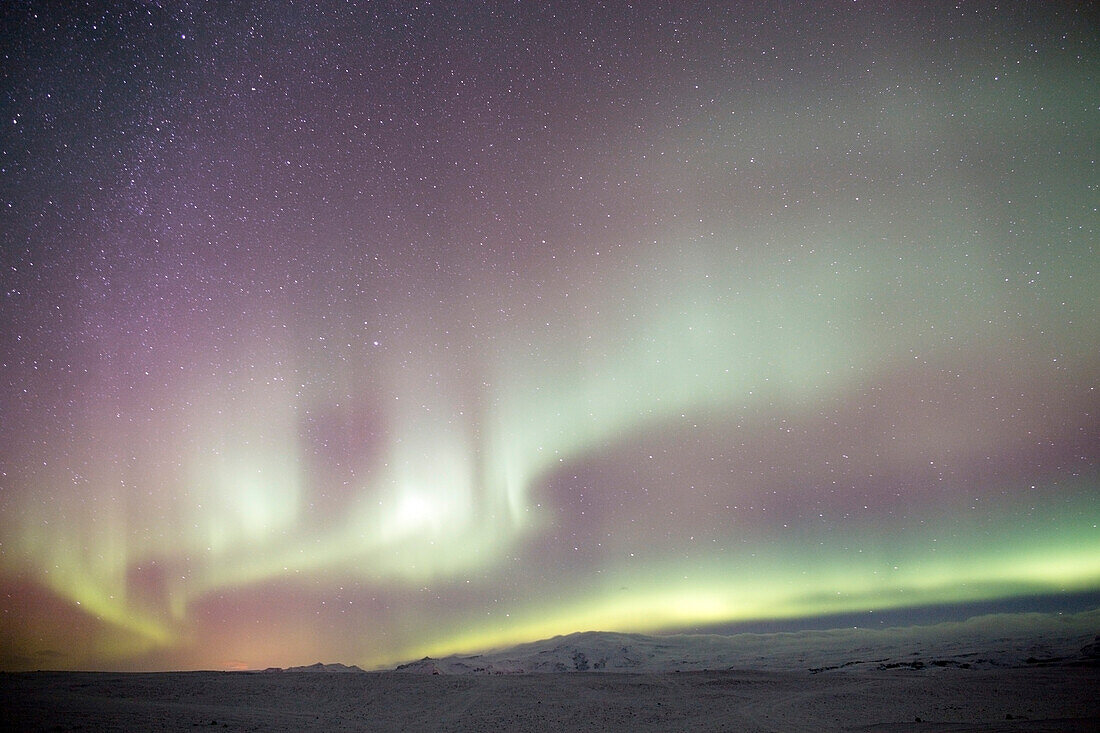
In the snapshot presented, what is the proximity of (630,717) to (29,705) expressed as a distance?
23910 mm

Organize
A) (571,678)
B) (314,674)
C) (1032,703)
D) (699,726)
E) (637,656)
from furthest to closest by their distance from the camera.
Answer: (637,656)
(571,678)
(314,674)
(1032,703)
(699,726)

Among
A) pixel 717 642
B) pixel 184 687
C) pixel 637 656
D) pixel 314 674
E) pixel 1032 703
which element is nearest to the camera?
pixel 1032 703

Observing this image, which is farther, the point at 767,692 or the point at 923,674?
the point at 923,674

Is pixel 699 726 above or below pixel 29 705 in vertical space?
below

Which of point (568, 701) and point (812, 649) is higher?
point (568, 701)

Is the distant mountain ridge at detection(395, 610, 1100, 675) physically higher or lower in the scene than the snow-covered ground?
lower

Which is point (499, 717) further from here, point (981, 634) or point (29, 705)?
point (981, 634)

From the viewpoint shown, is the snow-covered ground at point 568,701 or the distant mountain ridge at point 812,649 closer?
the snow-covered ground at point 568,701

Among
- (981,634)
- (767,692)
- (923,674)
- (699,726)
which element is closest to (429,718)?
(699,726)

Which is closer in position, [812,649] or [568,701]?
[568,701]

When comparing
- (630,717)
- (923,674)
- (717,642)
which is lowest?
(717,642)

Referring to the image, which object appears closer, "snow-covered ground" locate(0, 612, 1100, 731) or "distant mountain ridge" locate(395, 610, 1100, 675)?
"snow-covered ground" locate(0, 612, 1100, 731)

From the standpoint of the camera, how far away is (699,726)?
23781 mm

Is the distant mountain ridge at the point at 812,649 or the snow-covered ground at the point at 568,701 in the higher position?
the snow-covered ground at the point at 568,701
